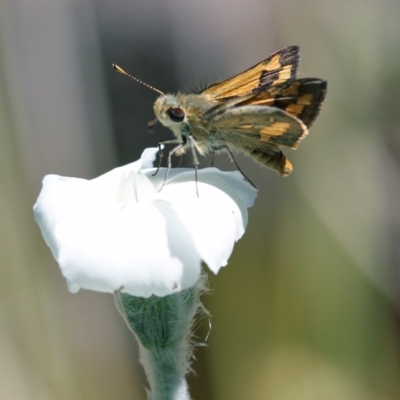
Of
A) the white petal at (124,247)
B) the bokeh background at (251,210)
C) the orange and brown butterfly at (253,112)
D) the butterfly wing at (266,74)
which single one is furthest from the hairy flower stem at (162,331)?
the bokeh background at (251,210)

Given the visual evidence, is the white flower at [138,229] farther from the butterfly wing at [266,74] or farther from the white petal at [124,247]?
the butterfly wing at [266,74]

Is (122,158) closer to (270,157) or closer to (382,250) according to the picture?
(382,250)

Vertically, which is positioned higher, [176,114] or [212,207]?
[176,114]

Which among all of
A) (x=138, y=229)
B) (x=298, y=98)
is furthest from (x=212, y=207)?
(x=298, y=98)

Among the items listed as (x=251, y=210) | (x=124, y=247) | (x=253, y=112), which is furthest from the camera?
(x=251, y=210)

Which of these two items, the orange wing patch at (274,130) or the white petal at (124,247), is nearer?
the white petal at (124,247)

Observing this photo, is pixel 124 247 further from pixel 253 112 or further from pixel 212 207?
pixel 253 112

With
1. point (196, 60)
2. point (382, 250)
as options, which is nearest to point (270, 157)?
point (382, 250)
